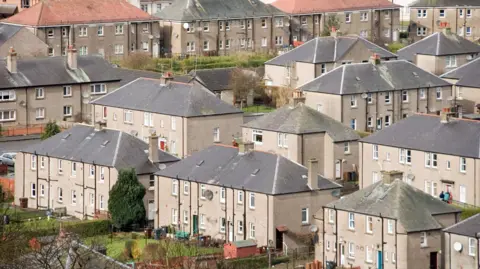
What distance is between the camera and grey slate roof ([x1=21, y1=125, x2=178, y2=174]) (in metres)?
101

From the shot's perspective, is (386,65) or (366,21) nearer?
(386,65)

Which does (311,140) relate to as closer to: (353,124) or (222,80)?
(353,124)

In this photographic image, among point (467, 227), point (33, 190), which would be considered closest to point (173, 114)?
point (33, 190)

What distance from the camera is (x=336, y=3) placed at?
155m

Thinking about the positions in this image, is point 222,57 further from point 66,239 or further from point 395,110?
point 66,239

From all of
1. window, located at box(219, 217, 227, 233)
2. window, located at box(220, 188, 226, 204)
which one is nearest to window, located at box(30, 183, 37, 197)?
window, located at box(220, 188, 226, 204)

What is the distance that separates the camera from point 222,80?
423 feet

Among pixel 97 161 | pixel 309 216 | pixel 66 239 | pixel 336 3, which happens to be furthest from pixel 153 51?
pixel 66 239

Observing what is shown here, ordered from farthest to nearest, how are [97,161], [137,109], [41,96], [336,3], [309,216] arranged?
[336,3] < [41,96] < [137,109] < [97,161] < [309,216]

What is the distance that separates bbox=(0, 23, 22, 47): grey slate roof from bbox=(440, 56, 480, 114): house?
28.5 metres

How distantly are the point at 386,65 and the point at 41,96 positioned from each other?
19.9m

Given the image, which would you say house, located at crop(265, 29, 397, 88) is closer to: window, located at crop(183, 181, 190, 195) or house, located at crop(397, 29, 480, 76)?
house, located at crop(397, 29, 480, 76)

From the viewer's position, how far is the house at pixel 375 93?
115812 mm

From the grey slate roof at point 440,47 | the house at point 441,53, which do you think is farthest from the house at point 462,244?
the grey slate roof at point 440,47
